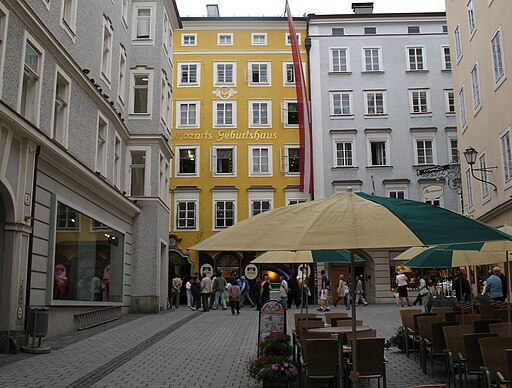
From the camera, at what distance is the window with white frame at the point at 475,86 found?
25.0 metres

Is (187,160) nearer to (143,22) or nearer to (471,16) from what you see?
(143,22)

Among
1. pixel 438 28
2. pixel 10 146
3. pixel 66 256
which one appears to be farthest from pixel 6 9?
pixel 438 28

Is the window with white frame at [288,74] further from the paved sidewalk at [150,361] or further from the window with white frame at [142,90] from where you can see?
the paved sidewalk at [150,361]

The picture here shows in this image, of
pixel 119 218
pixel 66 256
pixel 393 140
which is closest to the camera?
pixel 66 256

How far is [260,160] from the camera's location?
132ft

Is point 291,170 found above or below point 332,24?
Answer: below

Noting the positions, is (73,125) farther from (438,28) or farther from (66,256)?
(438,28)

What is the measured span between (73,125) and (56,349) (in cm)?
735

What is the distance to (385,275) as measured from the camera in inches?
1460

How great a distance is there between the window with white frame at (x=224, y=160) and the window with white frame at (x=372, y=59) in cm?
1106

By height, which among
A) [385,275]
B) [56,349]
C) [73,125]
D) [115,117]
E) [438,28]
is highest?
[438,28]

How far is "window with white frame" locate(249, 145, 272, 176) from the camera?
39969 mm

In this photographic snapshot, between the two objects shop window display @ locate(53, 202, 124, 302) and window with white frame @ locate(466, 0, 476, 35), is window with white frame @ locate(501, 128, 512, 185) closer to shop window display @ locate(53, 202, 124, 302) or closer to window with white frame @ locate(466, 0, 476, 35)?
window with white frame @ locate(466, 0, 476, 35)

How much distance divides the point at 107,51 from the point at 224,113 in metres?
18.9
